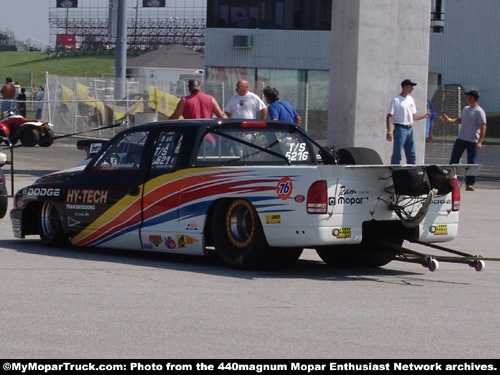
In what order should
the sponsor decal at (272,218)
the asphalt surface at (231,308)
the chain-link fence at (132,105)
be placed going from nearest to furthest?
the asphalt surface at (231,308) < the sponsor decal at (272,218) < the chain-link fence at (132,105)

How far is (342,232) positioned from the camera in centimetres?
914

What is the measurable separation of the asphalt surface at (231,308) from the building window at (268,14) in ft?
131

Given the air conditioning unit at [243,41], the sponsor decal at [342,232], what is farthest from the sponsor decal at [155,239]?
the air conditioning unit at [243,41]

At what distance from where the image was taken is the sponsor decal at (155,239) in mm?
10188

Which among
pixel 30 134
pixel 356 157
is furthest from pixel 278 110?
pixel 30 134

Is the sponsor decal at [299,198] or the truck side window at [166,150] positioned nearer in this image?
the sponsor decal at [299,198]

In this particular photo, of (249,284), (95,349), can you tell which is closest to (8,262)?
(249,284)

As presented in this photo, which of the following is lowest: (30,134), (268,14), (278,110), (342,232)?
(30,134)

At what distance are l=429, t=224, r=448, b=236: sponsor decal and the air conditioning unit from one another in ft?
138

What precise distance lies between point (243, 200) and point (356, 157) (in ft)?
7.30

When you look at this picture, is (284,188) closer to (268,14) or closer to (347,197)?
(347,197)

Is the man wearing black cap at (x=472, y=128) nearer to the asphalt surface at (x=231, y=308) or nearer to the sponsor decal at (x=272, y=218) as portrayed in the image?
the asphalt surface at (x=231, y=308)

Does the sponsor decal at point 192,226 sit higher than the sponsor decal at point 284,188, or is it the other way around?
the sponsor decal at point 284,188

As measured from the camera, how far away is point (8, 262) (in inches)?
395
